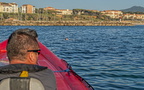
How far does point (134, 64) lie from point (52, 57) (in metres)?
10.1

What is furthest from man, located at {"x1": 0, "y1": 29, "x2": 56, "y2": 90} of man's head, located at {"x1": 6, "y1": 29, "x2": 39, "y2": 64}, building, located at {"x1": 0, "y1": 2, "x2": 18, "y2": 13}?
building, located at {"x1": 0, "y1": 2, "x2": 18, "y2": 13}

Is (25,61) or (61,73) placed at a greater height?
(25,61)

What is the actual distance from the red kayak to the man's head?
2.78 metres

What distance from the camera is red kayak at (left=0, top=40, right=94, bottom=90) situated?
6.37 meters

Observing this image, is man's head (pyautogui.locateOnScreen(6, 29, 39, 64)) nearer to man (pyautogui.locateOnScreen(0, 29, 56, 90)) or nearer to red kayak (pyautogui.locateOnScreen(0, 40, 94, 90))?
man (pyautogui.locateOnScreen(0, 29, 56, 90))

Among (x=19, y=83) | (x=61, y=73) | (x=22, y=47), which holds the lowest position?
(x=61, y=73)

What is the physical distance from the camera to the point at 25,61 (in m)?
3.15

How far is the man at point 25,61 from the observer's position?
302 centimetres

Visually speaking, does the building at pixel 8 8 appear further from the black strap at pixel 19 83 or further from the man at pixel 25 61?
the black strap at pixel 19 83

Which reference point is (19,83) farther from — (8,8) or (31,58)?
(8,8)

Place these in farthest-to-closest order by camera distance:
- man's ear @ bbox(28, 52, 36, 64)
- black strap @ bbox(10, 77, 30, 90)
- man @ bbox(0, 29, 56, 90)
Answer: man's ear @ bbox(28, 52, 36, 64), man @ bbox(0, 29, 56, 90), black strap @ bbox(10, 77, 30, 90)

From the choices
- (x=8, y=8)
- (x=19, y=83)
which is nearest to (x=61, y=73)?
(x=19, y=83)

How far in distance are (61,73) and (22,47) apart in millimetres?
3942

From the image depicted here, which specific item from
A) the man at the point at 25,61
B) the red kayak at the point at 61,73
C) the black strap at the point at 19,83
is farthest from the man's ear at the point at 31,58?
the red kayak at the point at 61,73
